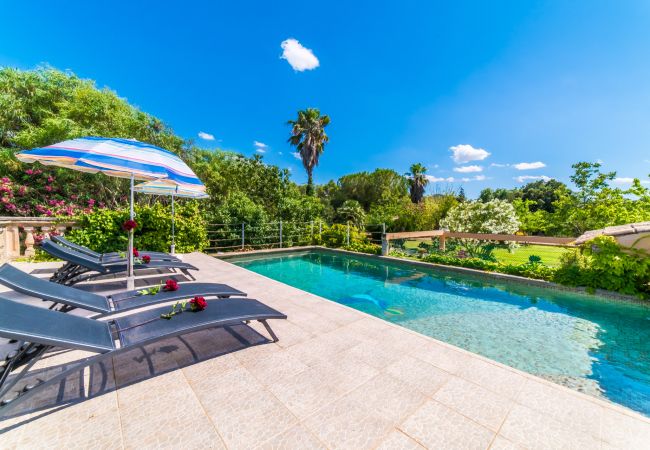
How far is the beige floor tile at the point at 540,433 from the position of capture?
1.69 m

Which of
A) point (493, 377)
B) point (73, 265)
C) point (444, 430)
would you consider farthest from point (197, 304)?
point (73, 265)

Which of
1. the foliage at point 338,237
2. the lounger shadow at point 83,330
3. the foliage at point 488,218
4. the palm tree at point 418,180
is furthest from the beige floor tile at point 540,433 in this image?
the palm tree at point 418,180

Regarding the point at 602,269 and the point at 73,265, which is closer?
the point at 73,265

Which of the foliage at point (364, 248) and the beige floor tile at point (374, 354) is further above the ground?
the foliage at point (364, 248)

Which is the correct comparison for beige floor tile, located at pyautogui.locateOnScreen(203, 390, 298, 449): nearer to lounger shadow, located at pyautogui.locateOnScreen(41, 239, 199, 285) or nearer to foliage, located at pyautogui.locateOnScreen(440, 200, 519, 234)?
lounger shadow, located at pyautogui.locateOnScreen(41, 239, 199, 285)

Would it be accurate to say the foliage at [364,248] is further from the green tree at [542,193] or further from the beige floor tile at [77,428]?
the green tree at [542,193]

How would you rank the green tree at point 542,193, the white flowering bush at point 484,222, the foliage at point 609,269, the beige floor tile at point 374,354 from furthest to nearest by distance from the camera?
the green tree at point 542,193, the white flowering bush at point 484,222, the foliage at point 609,269, the beige floor tile at point 374,354

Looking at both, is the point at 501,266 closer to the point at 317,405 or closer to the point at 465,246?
the point at 465,246

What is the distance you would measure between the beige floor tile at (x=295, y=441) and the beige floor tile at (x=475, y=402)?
3.50ft

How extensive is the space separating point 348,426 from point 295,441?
0.38 m

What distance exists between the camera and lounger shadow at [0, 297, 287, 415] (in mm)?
1611

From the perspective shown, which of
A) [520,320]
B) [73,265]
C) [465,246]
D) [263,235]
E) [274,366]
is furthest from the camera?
[263,235]

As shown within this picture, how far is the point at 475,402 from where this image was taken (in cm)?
207

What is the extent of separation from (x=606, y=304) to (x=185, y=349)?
26.4 feet
